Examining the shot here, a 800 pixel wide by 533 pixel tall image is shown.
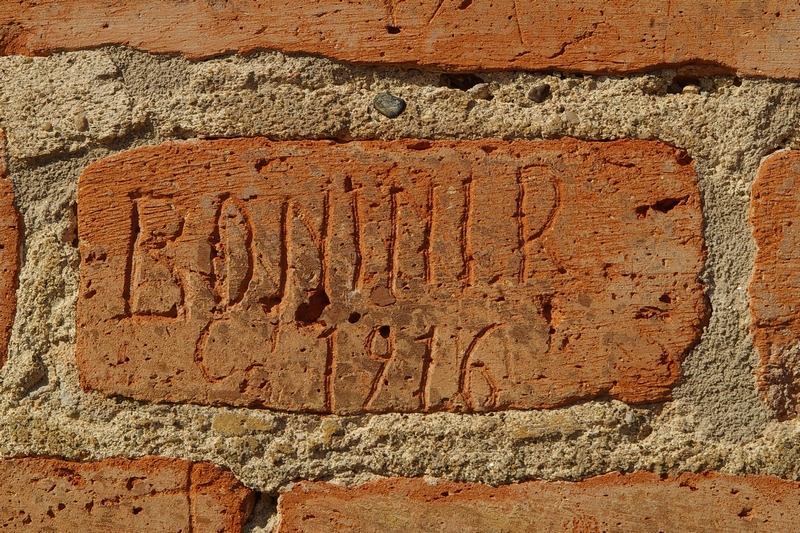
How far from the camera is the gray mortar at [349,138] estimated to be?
126cm

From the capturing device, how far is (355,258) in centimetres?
129

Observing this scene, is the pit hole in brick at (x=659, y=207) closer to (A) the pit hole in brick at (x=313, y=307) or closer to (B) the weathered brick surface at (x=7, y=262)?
(A) the pit hole in brick at (x=313, y=307)

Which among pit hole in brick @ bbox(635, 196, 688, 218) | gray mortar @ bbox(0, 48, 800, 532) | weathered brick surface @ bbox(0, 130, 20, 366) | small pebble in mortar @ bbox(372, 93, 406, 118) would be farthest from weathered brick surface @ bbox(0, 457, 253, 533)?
pit hole in brick @ bbox(635, 196, 688, 218)

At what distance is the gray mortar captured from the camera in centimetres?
126

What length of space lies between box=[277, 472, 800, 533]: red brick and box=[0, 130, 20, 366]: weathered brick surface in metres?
0.52

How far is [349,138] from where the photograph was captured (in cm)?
133

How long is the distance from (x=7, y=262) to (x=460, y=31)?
81cm

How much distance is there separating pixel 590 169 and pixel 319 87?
44 cm

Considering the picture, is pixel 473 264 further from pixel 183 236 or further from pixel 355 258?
pixel 183 236

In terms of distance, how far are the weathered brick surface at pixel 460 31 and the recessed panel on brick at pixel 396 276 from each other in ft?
0.48

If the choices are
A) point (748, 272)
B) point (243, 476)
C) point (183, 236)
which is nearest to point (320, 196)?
A: point (183, 236)

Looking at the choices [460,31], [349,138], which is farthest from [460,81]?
[349,138]

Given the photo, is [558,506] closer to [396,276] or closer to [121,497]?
[396,276]

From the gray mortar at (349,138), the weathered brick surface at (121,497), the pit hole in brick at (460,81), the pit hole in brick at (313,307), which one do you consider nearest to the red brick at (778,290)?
the gray mortar at (349,138)
